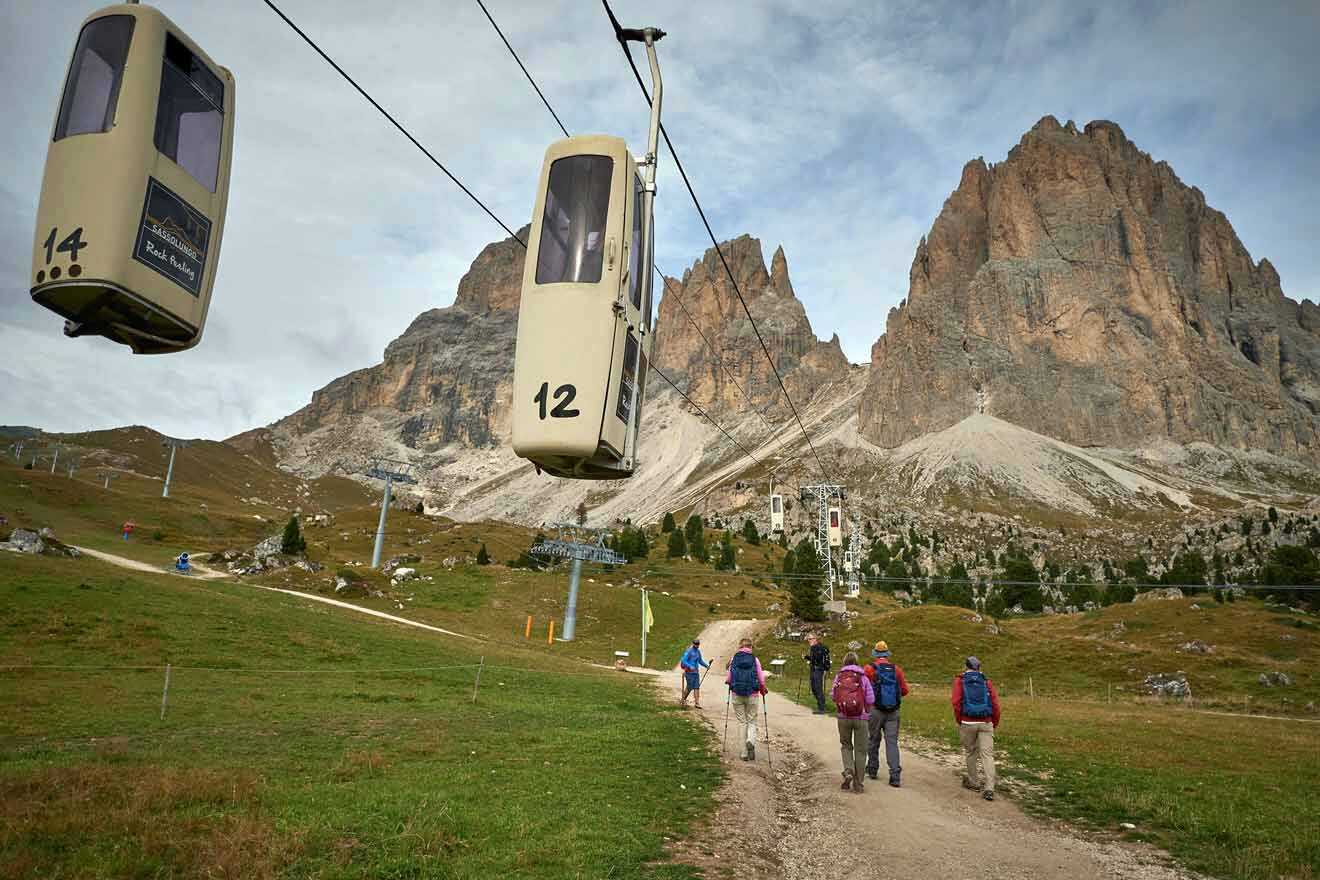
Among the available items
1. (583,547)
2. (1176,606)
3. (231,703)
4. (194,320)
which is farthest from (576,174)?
(1176,606)

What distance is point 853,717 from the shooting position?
45.2 ft

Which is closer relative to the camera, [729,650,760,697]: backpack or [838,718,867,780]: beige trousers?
[838,718,867,780]: beige trousers

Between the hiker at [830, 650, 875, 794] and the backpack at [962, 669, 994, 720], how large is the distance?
67.1 inches

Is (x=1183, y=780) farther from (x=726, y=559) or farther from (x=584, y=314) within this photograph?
(x=726, y=559)

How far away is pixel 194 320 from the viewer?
312 inches

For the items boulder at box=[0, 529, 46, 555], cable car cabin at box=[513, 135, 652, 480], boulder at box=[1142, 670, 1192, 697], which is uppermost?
cable car cabin at box=[513, 135, 652, 480]

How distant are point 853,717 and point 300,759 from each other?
9.73 m

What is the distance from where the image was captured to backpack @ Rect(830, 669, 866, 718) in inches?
542

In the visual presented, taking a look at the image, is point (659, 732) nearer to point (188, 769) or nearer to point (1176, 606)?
point (188, 769)

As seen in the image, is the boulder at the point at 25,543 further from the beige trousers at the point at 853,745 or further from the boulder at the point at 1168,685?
the boulder at the point at 1168,685

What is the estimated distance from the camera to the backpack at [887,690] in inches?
566

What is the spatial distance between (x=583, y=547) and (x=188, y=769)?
1848 inches

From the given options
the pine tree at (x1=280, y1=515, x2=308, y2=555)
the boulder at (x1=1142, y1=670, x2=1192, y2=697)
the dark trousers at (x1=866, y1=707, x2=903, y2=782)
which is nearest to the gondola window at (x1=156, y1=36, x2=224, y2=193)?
the dark trousers at (x1=866, y1=707, x2=903, y2=782)

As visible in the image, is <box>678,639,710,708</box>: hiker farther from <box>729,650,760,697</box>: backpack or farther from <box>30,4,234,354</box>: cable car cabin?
<box>30,4,234,354</box>: cable car cabin
